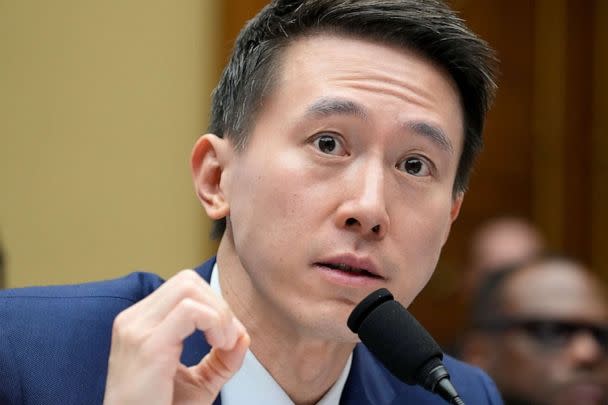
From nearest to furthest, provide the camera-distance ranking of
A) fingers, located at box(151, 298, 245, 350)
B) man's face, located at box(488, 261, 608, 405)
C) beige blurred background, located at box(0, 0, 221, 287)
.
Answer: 1. fingers, located at box(151, 298, 245, 350)
2. man's face, located at box(488, 261, 608, 405)
3. beige blurred background, located at box(0, 0, 221, 287)

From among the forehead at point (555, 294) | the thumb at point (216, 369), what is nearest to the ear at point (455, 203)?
the thumb at point (216, 369)

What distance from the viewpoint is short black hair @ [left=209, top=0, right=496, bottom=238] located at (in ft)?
7.14

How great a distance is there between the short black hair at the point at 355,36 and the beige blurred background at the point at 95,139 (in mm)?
1801

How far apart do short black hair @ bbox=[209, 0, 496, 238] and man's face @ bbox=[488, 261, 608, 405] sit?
144 cm

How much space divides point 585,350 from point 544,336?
0.42ft

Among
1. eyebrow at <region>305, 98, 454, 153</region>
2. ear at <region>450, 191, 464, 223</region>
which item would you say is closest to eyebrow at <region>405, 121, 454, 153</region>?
eyebrow at <region>305, 98, 454, 153</region>

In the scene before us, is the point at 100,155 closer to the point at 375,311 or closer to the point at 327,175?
the point at 327,175

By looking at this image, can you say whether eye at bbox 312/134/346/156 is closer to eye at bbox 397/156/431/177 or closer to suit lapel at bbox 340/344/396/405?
eye at bbox 397/156/431/177

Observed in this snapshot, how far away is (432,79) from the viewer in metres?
2.19

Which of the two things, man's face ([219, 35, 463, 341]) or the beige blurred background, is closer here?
man's face ([219, 35, 463, 341])

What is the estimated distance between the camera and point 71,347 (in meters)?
2.11

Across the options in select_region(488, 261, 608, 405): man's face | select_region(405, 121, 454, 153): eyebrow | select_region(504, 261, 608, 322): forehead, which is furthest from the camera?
select_region(504, 261, 608, 322): forehead

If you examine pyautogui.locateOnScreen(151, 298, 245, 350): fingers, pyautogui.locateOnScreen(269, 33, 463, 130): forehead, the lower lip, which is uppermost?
pyautogui.locateOnScreen(269, 33, 463, 130): forehead

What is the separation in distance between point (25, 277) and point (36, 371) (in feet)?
6.60
